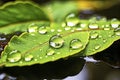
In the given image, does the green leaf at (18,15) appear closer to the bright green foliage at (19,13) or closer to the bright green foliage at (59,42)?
the bright green foliage at (19,13)

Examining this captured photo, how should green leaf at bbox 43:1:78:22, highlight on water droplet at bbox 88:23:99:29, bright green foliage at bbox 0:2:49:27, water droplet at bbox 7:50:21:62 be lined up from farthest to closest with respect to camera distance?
green leaf at bbox 43:1:78:22, bright green foliage at bbox 0:2:49:27, highlight on water droplet at bbox 88:23:99:29, water droplet at bbox 7:50:21:62

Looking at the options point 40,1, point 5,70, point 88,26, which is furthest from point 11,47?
point 40,1

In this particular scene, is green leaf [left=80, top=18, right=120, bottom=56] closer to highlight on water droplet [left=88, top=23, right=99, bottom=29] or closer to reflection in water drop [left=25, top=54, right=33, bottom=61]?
highlight on water droplet [left=88, top=23, right=99, bottom=29]

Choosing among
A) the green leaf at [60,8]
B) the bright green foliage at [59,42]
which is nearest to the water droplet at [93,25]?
the bright green foliage at [59,42]

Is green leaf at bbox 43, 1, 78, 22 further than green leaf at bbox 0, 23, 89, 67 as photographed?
Yes

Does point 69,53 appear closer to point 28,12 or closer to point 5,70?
point 5,70

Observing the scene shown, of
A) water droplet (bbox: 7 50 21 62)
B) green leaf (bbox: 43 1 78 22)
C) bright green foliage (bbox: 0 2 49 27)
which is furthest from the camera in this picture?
green leaf (bbox: 43 1 78 22)

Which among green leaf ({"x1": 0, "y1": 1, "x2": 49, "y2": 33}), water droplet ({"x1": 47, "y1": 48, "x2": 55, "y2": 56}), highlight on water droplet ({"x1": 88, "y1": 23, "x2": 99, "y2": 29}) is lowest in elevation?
water droplet ({"x1": 47, "y1": 48, "x2": 55, "y2": 56})

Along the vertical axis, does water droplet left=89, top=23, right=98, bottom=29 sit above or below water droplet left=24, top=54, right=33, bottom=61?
above

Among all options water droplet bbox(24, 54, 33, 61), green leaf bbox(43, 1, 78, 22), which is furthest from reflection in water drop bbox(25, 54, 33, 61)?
green leaf bbox(43, 1, 78, 22)
